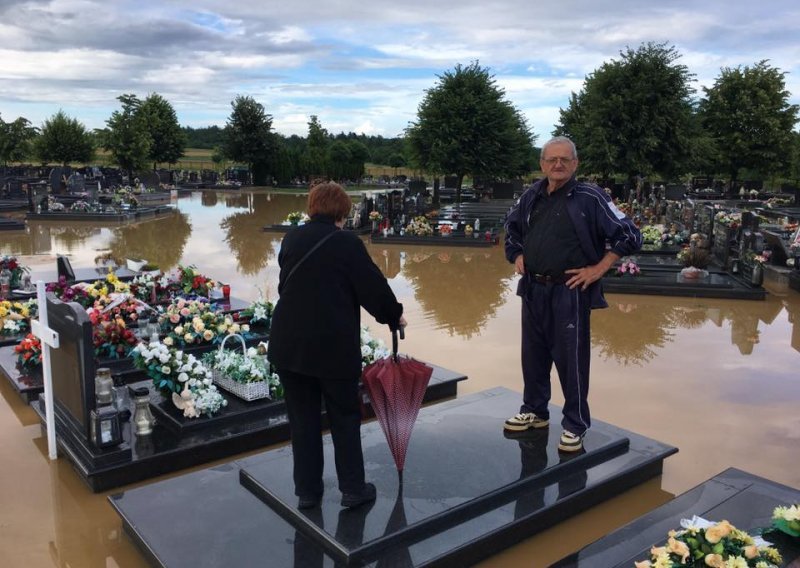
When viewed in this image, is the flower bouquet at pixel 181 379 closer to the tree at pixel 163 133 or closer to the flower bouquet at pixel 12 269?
the flower bouquet at pixel 12 269

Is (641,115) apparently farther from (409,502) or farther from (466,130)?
(409,502)

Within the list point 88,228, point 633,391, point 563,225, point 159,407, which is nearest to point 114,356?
point 159,407

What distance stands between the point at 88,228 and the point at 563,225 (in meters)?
22.2

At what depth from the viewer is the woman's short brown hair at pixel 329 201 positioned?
3793 mm

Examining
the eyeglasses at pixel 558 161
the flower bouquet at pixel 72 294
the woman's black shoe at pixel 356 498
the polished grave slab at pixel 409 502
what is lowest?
the polished grave slab at pixel 409 502

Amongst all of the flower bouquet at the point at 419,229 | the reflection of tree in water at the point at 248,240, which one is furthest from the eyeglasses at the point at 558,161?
the flower bouquet at the point at 419,229

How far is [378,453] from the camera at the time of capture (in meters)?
5.00

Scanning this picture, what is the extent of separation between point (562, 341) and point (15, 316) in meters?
6.77

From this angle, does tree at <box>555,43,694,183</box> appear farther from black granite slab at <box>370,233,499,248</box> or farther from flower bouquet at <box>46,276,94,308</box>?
flower bouquet at <box>46,276,94,308</box>

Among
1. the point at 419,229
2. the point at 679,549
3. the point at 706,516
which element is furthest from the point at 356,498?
the point at 419,229

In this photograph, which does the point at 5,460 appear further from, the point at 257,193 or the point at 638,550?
the point at 257,193

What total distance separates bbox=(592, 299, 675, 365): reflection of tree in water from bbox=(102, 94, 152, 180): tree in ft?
118

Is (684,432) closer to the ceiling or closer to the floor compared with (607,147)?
closer to the floor

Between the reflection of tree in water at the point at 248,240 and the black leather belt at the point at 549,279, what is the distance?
1076 centimetres
